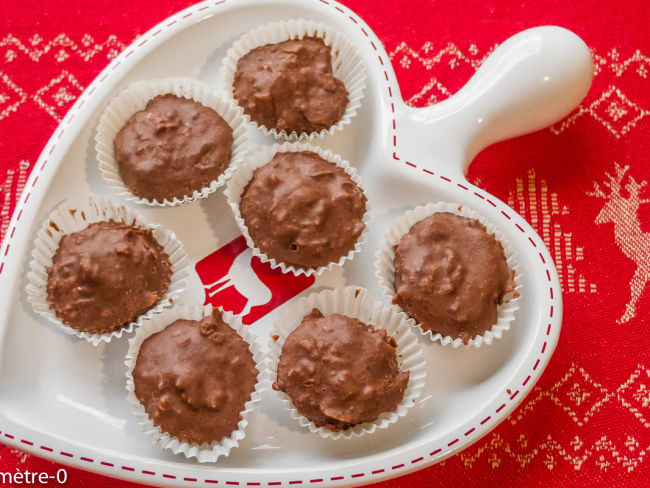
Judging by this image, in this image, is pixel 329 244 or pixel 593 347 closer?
pixel 329 244

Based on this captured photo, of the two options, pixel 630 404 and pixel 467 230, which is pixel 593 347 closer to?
pixel 630 404

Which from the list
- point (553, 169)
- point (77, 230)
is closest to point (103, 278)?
point (77, 230)

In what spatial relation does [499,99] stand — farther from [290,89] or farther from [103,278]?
[103,278]

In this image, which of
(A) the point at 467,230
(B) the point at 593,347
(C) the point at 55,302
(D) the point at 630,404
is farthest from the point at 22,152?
(D) the point at 630,404

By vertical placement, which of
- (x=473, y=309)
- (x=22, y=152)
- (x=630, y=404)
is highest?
(x=22, y=152)

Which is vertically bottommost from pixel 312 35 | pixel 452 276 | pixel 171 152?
pixel 452 276

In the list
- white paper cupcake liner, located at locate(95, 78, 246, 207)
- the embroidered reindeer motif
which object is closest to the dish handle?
the embroidered reindeer motif

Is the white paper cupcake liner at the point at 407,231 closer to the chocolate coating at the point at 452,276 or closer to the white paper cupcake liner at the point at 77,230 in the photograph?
the chocolate coating at the point at 452,276
